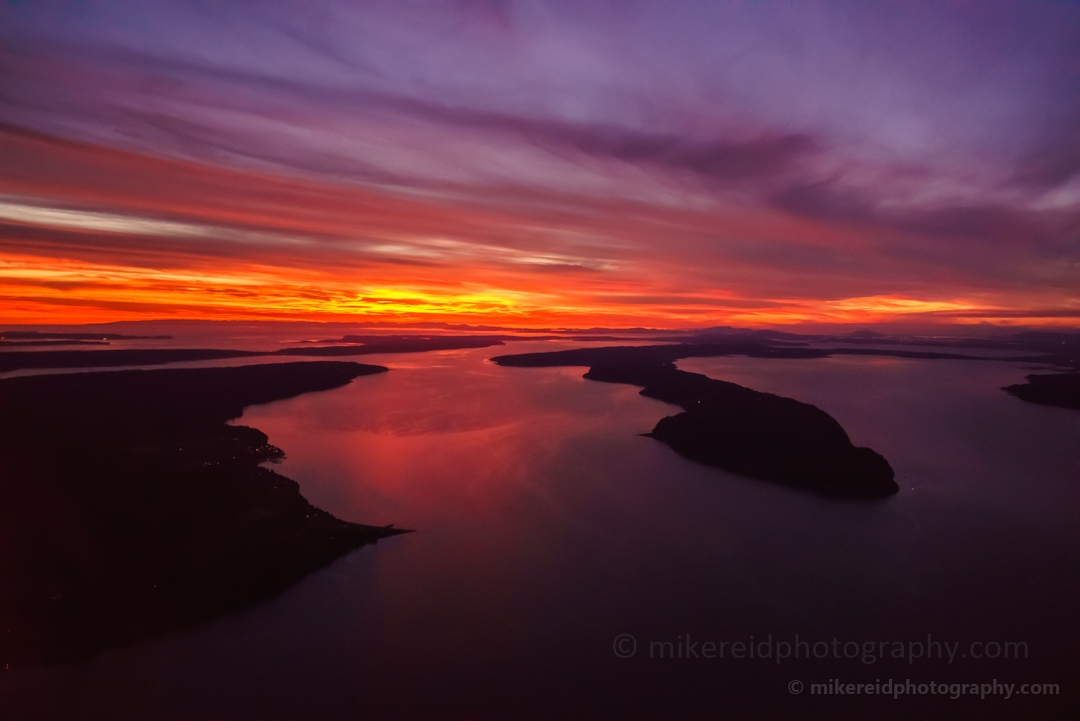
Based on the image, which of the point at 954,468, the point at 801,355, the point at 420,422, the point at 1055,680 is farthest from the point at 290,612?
the point at 801,355

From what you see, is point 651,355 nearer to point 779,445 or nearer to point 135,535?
point 779,445

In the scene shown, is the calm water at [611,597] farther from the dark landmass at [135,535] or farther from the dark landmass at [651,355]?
the dark landmass at [651,355]

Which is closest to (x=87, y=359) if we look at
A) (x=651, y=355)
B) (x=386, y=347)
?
(x=386, y=347)

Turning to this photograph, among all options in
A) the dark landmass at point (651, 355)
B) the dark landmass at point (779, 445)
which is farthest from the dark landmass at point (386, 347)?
the dark landmass at point (779, 445)

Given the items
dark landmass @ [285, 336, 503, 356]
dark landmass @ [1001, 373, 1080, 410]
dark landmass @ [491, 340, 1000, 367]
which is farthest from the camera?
dark landmass @ [285, 336, 503, 356]

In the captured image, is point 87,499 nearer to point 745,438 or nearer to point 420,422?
point 420,422

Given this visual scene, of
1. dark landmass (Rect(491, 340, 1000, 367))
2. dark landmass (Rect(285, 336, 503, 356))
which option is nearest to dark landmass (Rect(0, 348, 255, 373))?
dark landmass (Rect(285, 336, 503, 356))

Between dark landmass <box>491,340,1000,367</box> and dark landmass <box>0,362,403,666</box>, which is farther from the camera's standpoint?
dark landmass <box>491,340,1000,367</box>

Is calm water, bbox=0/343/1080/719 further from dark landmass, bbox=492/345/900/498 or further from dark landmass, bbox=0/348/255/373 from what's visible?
dark landmass, bbox=0/348/255/373
